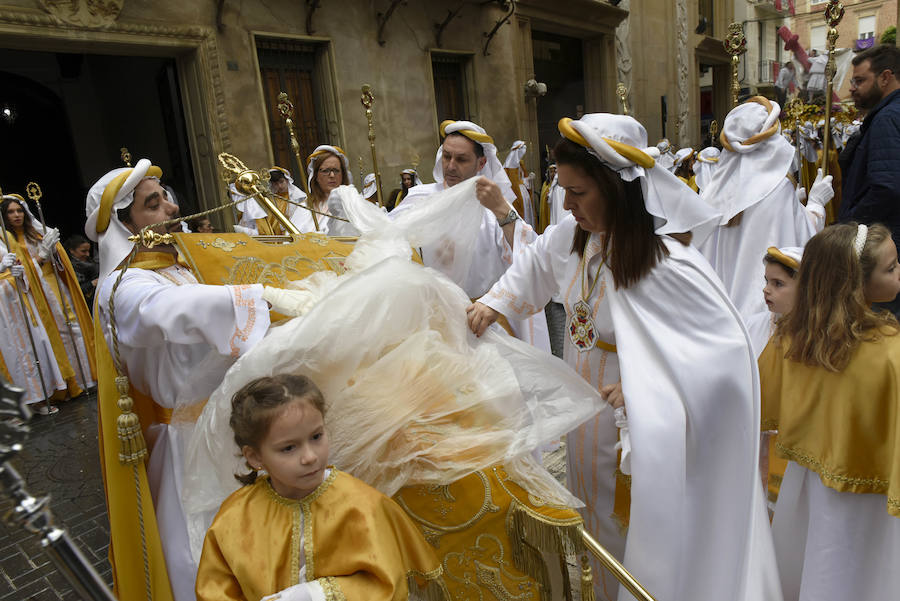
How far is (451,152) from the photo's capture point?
3.63 metres

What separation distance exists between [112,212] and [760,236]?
14.4 ft

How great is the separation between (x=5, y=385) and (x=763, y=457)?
2758 millimetres

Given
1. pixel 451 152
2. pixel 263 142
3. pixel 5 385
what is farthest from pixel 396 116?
pixel 5 385

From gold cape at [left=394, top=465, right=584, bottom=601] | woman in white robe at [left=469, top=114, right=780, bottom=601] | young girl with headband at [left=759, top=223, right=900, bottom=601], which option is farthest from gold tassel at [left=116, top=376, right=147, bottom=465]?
young girl with headband at [left=759, top=223, right=900, bottom=601]

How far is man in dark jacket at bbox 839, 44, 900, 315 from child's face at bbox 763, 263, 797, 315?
1.27m

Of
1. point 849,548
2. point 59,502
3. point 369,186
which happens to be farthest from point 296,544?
point 369,186

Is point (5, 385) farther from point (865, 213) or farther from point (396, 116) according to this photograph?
point (396, 116)

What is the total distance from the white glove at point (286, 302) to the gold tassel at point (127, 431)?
2.06 feet

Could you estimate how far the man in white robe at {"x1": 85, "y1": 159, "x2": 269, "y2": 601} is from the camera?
205cm

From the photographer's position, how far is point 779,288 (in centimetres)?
276

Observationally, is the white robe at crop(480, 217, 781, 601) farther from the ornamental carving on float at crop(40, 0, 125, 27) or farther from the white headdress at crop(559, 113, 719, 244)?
the ornamental carving on float at crop(40, 0, 125, 27)

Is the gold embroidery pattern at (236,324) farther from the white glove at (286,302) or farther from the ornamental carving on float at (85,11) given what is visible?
the ornamental carving on float at (85,11)

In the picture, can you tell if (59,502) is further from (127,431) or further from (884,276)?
(884,276)

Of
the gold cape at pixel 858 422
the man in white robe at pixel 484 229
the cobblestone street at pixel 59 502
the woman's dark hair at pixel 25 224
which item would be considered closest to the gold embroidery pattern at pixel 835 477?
the gold cape at pixel 858 422
